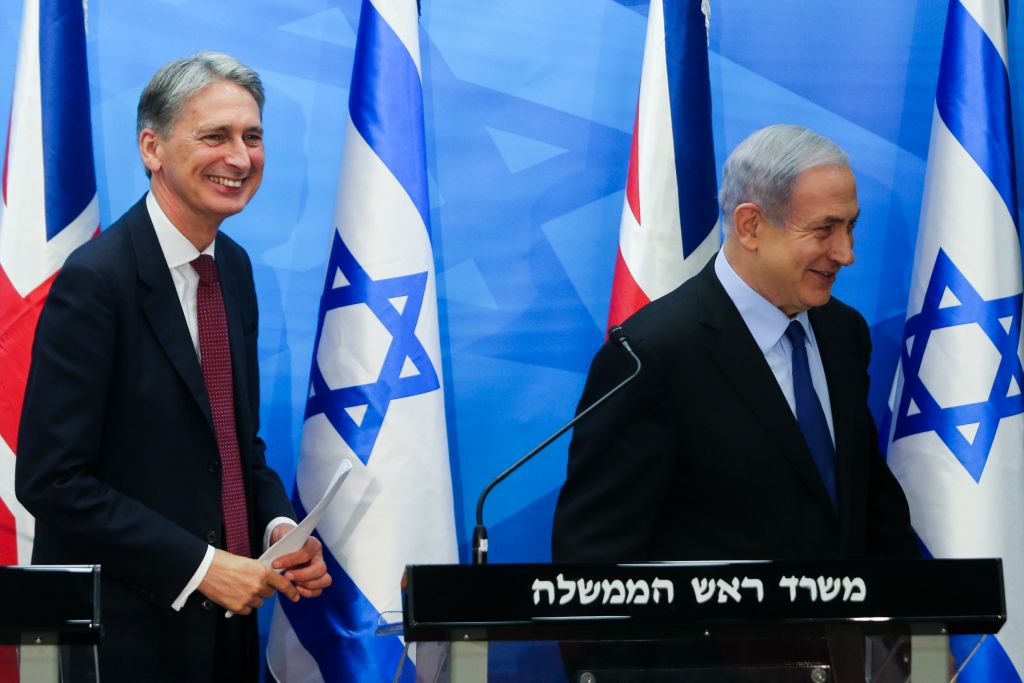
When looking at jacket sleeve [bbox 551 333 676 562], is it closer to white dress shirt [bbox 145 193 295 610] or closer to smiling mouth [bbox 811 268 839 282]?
smiling mouth [bbox 811 268 839 282]

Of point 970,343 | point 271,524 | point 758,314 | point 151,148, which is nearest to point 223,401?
point 271,524

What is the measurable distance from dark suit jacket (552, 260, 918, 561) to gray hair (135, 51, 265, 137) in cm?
87

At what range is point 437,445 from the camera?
114 inches

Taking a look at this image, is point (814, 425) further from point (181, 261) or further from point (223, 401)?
point (181, 261)

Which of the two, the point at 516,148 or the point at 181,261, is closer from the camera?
the point at 181,261

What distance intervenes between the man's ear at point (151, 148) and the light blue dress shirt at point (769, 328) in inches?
39.2

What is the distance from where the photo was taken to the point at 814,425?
86.4 inches

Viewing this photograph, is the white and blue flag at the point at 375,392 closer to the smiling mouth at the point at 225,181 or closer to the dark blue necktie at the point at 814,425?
the smiling mouth at the point at 225,181

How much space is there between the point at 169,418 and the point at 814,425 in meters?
1.07

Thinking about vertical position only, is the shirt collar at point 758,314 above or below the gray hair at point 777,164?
below

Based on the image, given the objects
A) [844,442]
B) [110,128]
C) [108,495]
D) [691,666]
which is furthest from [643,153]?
[691,666]

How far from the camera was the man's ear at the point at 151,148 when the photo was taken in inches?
91.6

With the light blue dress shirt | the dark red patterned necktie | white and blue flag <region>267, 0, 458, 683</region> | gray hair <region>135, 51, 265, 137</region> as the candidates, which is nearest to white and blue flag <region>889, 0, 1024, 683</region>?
the light blue dress shirt

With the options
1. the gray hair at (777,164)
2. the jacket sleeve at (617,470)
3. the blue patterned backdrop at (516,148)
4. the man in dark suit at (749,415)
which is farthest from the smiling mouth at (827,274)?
the blue patterned backdrop at (516,148)
